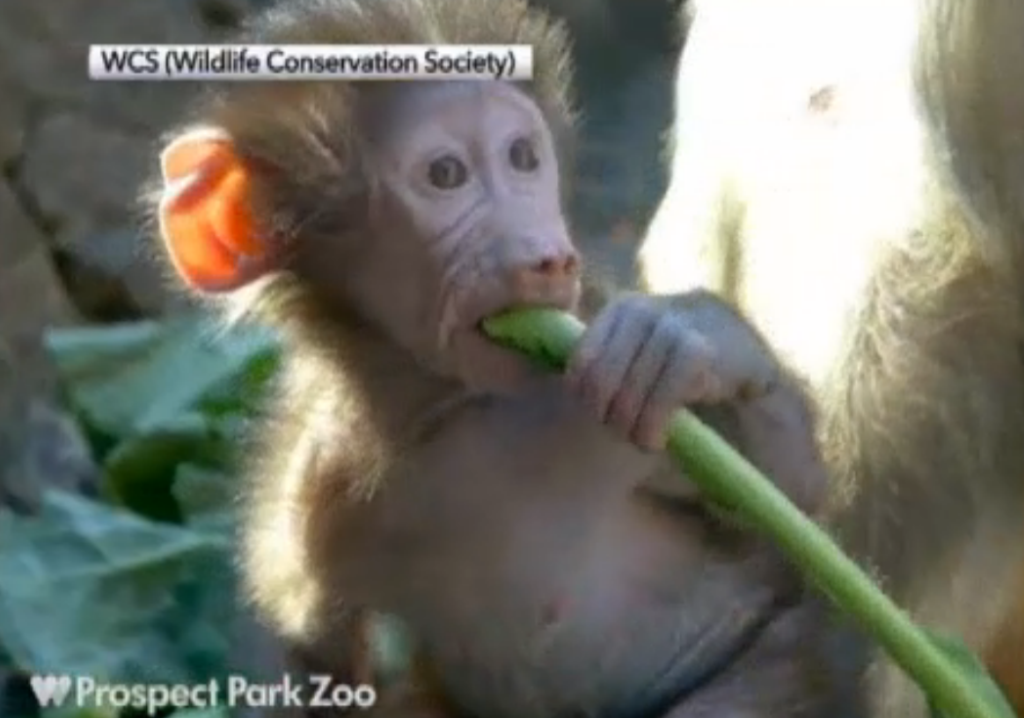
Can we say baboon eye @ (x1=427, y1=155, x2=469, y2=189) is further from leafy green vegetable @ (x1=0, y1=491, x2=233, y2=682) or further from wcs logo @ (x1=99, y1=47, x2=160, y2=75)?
leafy green vegetable @ (x1=0, y1=491, x2=233, y2=682)

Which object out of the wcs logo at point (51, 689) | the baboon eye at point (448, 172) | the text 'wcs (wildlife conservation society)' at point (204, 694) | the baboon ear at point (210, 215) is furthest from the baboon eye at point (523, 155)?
the wcs logo at point (51, 689)

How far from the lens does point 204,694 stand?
63.7 inches

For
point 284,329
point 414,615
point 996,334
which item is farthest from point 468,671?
point 996,334

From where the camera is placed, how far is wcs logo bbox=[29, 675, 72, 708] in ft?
5.36

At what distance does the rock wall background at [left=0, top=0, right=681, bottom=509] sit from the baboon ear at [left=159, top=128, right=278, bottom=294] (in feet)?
0.12

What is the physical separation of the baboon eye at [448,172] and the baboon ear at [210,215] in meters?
0.11

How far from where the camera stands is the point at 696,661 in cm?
157

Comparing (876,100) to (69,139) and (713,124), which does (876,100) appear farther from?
(69,139)

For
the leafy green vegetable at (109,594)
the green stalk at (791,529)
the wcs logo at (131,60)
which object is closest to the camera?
the green stalk at (791,529)

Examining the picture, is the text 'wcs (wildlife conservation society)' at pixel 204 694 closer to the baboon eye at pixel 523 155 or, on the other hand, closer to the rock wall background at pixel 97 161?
the rock wall background at pixel 97 161

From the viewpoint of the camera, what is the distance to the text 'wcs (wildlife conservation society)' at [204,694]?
5.25 feet

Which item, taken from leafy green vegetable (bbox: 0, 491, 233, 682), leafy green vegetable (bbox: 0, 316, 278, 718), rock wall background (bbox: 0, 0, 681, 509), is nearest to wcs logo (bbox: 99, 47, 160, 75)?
rock wall background (bbox: 0, 0, 681, 509)

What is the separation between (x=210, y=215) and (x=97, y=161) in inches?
7.4

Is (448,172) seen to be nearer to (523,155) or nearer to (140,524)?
(523,155)
